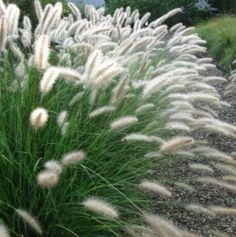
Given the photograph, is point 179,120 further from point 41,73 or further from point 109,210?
point 109,210

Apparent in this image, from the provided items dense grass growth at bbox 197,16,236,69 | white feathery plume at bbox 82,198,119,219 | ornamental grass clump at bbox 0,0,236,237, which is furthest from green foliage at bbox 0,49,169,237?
dense grass growth at bbox 197,16,236,69

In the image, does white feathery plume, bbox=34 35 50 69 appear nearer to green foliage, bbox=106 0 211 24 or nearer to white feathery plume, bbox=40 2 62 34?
white feathery plume, bbox=40 2 62 34

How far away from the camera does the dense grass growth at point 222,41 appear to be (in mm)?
8945

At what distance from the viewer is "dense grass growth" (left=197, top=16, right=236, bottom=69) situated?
8945 mm

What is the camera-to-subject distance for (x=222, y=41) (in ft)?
32.6

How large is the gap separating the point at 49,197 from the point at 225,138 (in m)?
2.62

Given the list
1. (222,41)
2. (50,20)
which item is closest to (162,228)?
(50,20)

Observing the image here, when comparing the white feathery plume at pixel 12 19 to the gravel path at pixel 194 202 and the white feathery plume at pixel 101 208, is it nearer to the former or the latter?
the gravel path at pixel 194 202

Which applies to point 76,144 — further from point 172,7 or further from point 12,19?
point 172,7

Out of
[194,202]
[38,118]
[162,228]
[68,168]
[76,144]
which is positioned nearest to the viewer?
[38,118]

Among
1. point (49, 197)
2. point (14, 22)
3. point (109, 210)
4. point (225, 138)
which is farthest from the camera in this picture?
point (225, 138)

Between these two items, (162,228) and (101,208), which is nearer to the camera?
(101,208)

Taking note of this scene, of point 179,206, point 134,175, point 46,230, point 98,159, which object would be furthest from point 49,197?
point 179,206

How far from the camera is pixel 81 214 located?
2918 millimetres
